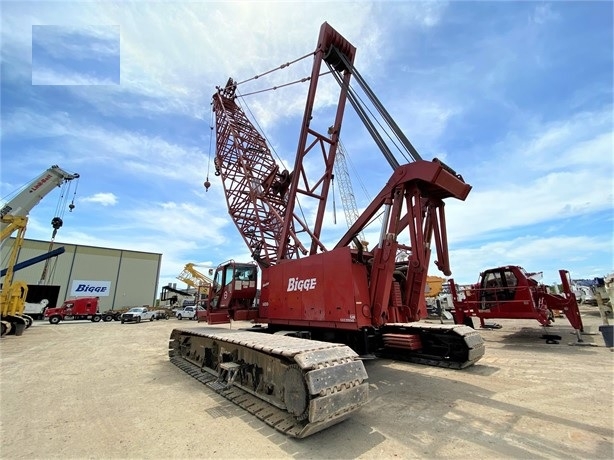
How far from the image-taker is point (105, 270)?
40.3 meters

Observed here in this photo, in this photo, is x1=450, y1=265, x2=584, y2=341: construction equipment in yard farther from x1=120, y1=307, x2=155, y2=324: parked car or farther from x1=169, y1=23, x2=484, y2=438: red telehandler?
x1=120, y1=307, x2=155, y2=324: parked car

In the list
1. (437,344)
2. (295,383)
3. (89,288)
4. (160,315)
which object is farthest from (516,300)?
(89,288)

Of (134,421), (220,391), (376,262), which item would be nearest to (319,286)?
(376,262)

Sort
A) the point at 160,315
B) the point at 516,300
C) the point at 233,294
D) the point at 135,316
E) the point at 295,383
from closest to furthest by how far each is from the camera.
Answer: the point at 295,383
the point at 233,294
the point at 516,300
the point at 135,316
the point at 160,315

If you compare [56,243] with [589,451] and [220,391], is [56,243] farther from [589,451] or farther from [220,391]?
[589,451]

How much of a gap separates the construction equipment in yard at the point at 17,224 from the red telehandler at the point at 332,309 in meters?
11.7

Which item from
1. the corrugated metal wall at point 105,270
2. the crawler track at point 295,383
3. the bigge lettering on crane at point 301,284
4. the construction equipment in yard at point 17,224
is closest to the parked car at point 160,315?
the corrugated metal wall at point 105,270

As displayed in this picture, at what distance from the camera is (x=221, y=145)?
1622 centimetres

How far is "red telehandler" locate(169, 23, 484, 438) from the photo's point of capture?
3.71 meters

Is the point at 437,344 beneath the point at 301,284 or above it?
beneath

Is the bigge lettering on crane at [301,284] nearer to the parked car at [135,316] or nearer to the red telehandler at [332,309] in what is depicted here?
the red telehandler at [332,309]

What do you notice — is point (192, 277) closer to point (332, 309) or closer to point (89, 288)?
point (89, 288)

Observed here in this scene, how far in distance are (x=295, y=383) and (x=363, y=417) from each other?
1.17 metres

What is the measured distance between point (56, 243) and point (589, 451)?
50519mm
